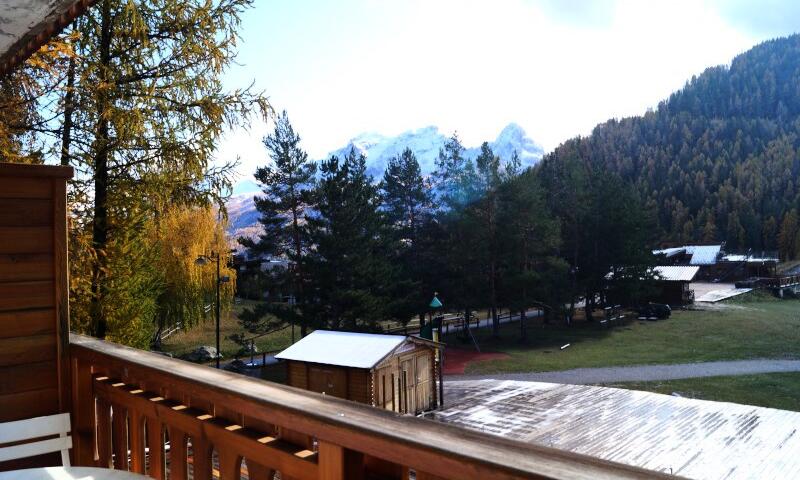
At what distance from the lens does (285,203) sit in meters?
20.6

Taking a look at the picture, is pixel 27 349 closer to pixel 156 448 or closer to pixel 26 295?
pixel 26 295

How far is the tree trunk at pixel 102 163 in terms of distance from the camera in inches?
202

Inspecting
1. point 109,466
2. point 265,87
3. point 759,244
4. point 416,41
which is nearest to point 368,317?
point 416,41

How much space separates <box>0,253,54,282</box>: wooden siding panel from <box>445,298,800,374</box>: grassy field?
18107 millimetres

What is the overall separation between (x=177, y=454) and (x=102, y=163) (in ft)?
16.0

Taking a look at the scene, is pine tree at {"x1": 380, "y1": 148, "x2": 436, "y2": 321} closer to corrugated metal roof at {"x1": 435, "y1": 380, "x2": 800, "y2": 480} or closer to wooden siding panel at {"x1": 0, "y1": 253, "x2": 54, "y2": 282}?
corrugated metal roof at {"x1": 435, "y1": 380, "x2": 800, "y2": 480}

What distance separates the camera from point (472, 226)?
24391 mm

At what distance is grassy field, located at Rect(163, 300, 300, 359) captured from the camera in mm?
22023

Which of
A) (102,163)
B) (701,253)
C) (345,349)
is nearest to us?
(102,163)

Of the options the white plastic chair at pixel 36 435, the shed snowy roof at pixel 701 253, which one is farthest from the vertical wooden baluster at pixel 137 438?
the shed snowy roof at pixel 701 253

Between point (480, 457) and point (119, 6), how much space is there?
5.97m

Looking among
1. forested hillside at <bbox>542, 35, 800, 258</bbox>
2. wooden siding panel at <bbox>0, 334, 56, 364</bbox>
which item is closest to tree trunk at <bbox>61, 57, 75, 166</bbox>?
wooden siding panel at <bbox>0, 334, 56, 364</bbox>

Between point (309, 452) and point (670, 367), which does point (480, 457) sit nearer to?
point (309, 452)

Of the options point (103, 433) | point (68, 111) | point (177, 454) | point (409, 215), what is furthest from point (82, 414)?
point (409, 215)
